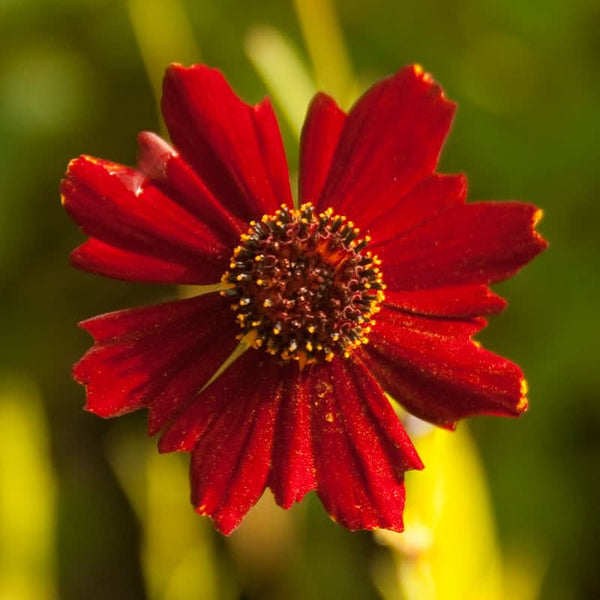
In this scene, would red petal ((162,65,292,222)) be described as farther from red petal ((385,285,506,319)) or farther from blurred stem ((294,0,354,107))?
blurred stem ((294,0,354,107))

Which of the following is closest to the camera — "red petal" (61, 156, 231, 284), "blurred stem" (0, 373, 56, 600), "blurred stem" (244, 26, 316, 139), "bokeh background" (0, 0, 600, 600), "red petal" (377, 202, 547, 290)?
"red petal" (61, 156, 231, 284)

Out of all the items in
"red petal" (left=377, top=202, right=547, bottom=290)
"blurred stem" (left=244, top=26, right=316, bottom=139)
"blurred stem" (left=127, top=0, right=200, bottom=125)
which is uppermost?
"blurred stem" (left=127, top=0, right=200, bottom=125)

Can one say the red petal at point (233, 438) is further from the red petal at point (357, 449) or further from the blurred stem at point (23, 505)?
the blurred stem at point (23, 505)

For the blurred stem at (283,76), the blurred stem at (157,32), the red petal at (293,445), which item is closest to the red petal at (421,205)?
the red petal at (293,445)

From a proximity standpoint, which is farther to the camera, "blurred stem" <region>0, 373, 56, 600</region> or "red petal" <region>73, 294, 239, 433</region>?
"blurred stem" <region>0, 373, 56, 600</region>

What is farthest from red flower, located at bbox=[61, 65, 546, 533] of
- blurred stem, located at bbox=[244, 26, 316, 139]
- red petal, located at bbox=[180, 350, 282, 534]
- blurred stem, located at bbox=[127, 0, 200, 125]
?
blurred stem, located at bbox=[127, 0, 200, 125]

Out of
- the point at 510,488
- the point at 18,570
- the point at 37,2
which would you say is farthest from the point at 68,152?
the point at 510,488

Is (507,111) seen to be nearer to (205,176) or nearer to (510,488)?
(510,488)
